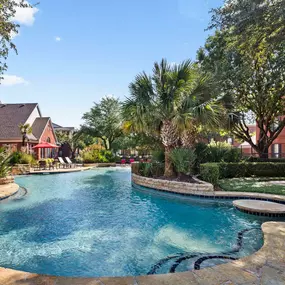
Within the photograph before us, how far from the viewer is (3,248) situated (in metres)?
5.21

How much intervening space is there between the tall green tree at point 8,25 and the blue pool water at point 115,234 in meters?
5.98

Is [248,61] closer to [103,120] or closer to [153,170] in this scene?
[153,170]

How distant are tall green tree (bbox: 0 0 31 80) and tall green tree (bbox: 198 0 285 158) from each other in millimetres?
7137

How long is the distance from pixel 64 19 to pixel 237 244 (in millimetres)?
12784

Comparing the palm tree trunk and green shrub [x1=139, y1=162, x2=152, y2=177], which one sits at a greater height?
the palm tree trunk

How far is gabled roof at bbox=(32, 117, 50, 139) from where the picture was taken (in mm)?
29416

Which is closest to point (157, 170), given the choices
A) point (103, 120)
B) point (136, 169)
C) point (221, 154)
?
point (136, 169)

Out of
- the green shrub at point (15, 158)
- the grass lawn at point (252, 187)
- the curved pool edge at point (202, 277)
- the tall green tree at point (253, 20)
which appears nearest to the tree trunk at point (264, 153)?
the grass lawn at point (252, 187)

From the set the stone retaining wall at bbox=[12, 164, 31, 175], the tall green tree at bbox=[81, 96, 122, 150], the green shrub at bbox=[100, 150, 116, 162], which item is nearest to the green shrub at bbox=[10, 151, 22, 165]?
the stone retaining wall at bbox=[12, 164, 31, 175]

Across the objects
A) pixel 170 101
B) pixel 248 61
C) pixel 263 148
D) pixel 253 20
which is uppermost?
pixel 248 61

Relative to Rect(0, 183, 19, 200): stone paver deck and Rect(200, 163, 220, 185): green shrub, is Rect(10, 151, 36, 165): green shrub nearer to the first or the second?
Rect(0, 183, 19, 200): stone paver deck

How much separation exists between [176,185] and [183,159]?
139 centimetres

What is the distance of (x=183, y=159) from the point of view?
11.7 metres

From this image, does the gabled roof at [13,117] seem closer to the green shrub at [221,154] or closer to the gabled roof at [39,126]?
the gabled roof at [39,126]
